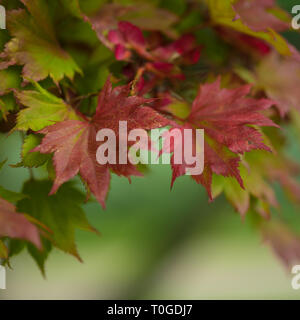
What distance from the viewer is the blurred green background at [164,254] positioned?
0.99 metres

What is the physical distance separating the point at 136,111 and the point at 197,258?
2.56 ft

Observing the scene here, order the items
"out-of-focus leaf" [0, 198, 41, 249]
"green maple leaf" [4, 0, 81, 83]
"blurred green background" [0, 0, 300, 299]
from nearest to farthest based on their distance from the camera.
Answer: "out-of-focus leaf" [0, 198, 41, 249]
"green maple leaf" [4, 0, 81, 83]
"blurred green background" [0, 0, 300, 299]

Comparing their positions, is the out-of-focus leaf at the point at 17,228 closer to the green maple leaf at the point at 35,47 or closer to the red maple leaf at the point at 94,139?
the red maple leaf at the point at 94,139

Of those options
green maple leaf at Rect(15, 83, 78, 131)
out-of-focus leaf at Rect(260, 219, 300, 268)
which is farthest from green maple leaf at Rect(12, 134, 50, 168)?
out-of-focus leaf at Rect(260, 219, 300, 268)

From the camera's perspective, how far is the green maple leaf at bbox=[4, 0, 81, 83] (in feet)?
1.49

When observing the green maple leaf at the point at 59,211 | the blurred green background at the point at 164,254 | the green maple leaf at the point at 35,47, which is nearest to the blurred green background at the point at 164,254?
the blurred green background at the point at 164,254

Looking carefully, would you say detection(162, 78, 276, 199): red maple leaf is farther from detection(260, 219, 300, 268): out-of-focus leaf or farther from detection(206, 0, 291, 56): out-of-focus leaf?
detection(260, 219, 300, 268): out-of-focus leaf

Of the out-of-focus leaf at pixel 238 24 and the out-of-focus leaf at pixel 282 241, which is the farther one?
the out-of-focus leaf at pixel 282 241

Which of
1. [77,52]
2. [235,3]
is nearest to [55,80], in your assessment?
[77,52]

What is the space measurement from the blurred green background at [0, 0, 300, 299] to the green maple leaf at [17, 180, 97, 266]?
1.30ft

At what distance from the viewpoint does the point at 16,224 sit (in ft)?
1.18

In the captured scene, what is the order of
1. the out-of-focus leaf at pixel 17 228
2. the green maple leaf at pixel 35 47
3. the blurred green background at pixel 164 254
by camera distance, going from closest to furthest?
the out-of-focus leaf at pixel 17 228
the green maple leaf at pixel 35 47
the blurred green background at pixel 164 254

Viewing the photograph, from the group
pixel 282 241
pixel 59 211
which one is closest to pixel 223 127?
pixel 59 211

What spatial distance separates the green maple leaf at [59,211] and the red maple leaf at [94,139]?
0.15 metres
